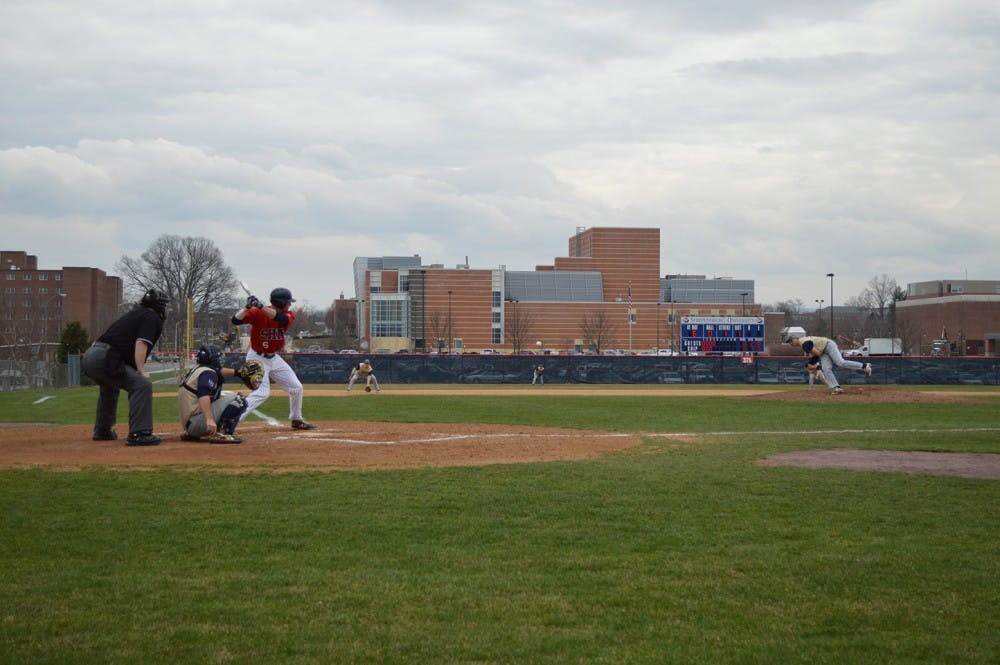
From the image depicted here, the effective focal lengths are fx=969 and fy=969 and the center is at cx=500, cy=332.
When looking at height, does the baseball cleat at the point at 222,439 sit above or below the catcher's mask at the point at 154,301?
below

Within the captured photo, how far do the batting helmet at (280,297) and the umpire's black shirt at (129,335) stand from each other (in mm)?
2374

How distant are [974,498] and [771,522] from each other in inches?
107

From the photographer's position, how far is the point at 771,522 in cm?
806

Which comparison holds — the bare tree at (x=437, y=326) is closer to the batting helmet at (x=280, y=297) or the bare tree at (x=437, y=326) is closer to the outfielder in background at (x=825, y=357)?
the outfielder in background at (x=825, y=357)

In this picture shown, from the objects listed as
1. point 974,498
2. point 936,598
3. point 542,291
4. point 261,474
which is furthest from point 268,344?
point 542,291

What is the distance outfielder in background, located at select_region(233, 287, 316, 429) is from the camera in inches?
608

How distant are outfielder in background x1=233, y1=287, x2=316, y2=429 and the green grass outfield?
15.0ft

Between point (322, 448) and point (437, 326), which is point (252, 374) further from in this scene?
point (437, 326)

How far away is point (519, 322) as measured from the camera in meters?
123

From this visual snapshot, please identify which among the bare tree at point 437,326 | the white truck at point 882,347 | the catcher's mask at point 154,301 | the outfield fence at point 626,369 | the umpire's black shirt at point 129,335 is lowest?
the outfield fence at point 626,369

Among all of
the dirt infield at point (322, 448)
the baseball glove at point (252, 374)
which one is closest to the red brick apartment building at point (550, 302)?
the dirt infield at point (322, 448)

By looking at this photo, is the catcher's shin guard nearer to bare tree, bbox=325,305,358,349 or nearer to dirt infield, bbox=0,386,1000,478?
dirt infield, bbox=0,386,1000,478

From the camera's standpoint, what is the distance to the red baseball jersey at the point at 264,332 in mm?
15516

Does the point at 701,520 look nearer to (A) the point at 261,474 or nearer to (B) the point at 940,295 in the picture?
(A) the point at 261,474
